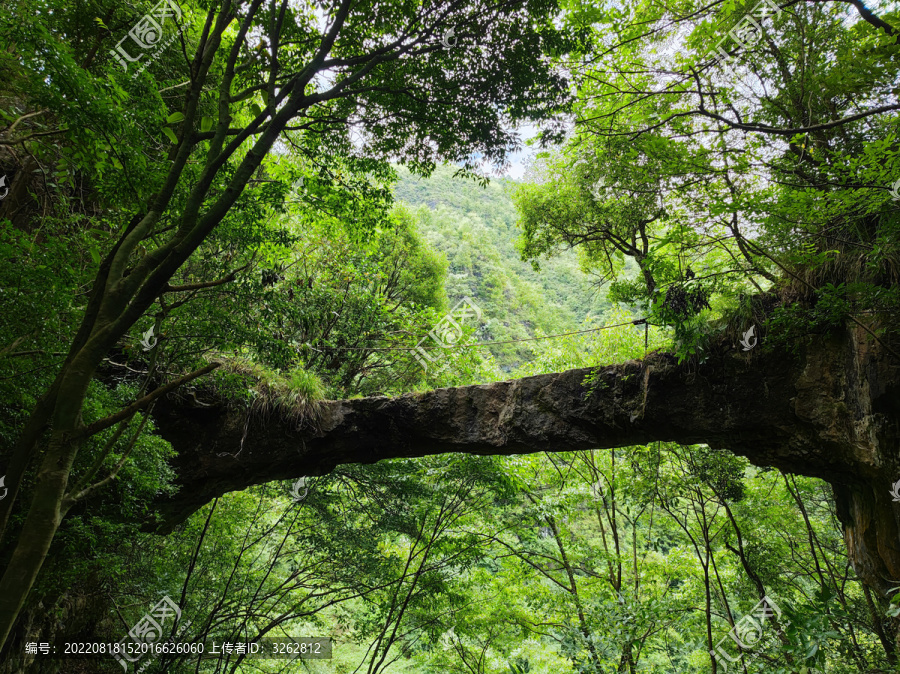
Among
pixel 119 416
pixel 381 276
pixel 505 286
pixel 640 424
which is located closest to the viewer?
pixel 119 416

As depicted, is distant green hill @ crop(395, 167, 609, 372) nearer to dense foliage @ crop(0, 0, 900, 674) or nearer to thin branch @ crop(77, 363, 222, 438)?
dense foliage @ crop(0, 0, 900, 674)

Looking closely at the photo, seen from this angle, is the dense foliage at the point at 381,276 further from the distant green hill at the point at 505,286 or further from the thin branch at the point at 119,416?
the distant green hill at the point at 505,286

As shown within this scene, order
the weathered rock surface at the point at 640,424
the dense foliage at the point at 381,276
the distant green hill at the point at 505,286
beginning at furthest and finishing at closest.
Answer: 1. the distant green hill at the point at 505,286
2. the weathered rock surface at the point at 640,424
3. the dense foliage at the point at 381,276

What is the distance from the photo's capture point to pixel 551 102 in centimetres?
325

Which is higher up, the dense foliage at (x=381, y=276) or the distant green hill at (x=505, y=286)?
the distant green hill at (x=505, y=286)

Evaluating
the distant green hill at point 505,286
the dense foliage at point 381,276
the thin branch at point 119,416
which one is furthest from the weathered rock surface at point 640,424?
the distant green hill at point 505,286

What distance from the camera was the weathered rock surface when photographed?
367 cm

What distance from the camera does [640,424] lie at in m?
4.51

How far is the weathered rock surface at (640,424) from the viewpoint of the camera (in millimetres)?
3674

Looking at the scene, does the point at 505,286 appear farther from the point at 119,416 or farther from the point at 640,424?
the point at 119,416

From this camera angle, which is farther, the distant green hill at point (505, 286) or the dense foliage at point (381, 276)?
the distant green hill at point (505, 286)

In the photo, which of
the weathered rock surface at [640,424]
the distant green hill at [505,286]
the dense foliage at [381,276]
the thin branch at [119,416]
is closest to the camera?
the thin branch at [119,416]

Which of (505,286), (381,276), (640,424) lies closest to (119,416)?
(640,424)

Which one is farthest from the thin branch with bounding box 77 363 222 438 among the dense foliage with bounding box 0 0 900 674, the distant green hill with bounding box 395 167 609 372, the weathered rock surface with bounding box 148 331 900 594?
the distant green hill with bounding box 395 167 609 372
